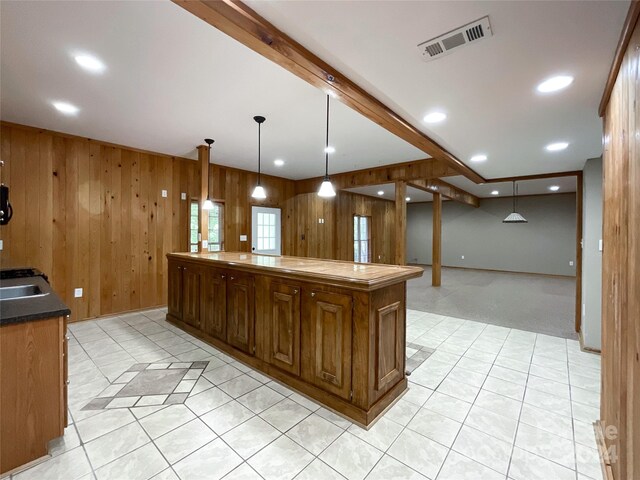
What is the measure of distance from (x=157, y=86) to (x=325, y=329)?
2603 millimetres

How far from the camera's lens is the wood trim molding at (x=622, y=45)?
4.24 ft

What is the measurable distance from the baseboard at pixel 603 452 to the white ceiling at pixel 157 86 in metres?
3.23

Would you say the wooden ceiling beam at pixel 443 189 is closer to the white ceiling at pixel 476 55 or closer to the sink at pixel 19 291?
the white ceiling at pixel 476 55

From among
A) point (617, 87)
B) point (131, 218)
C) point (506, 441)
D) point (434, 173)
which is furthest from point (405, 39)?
point (131, 218)

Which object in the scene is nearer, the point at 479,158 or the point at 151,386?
the point at 151,386

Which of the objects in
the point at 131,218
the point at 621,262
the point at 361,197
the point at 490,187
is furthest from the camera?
the point at 361,197

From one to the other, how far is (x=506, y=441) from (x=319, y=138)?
366 centimetres

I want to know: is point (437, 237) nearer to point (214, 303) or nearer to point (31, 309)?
point (214, 303)

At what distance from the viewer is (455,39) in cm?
166

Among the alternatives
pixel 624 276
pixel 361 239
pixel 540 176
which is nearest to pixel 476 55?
pixel 624 276

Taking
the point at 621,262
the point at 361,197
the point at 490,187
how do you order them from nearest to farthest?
1. the point at 621,262
2. the point at 490,187
3. the point at 361,197

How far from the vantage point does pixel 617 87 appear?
66.4 inches

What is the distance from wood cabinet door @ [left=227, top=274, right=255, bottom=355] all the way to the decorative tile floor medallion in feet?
1.28

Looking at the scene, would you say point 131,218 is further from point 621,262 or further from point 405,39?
point 621,262
